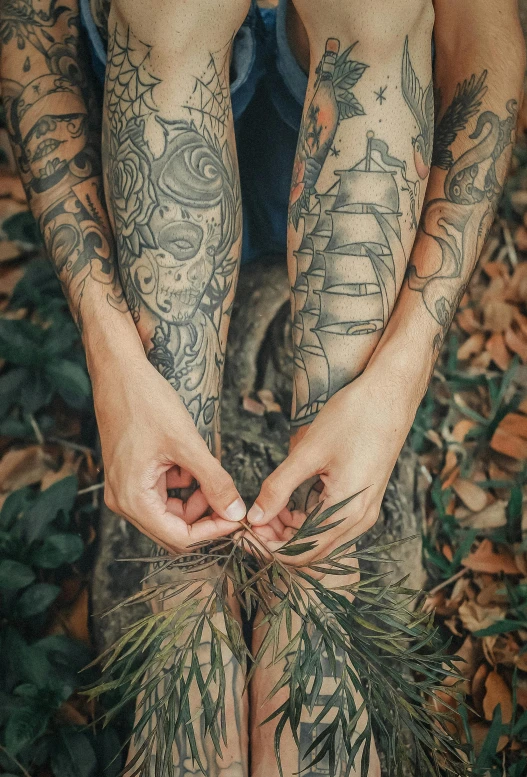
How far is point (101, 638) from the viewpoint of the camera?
1.10 metres

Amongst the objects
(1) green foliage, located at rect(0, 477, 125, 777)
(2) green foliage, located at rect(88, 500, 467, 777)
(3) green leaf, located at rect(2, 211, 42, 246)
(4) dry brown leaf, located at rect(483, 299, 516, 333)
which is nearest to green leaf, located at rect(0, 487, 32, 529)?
(1) green foliage, located at rect(0, 477, 125, 777)

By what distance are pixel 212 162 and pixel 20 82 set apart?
36 cm

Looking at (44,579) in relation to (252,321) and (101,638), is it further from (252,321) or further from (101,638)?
(252,321)

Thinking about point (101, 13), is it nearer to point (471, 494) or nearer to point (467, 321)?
point (467, 321)

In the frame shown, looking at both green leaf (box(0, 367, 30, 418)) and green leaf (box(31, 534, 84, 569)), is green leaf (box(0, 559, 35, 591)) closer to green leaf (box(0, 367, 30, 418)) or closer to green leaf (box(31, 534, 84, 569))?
green leaf (box(31, 534, 84, 569))

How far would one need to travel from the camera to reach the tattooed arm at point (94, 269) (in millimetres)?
834

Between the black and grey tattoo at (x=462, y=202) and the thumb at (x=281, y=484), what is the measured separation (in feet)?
0.89

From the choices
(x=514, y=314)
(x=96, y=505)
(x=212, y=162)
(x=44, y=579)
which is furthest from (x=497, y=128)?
(x=44, y=579)

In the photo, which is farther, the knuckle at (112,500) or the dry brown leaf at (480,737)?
the dry brown leaf at (480,737)

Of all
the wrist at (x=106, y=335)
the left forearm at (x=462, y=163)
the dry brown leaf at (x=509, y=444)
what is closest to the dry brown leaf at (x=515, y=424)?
the dry brown leaf at (x=509, y=444)

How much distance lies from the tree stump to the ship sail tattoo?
0.32 meters

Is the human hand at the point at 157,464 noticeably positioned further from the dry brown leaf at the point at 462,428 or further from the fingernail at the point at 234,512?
the dry brown leaf at the point at 462,428

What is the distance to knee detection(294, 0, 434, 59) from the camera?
80 cm

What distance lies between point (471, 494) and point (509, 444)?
13 cm
